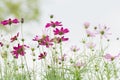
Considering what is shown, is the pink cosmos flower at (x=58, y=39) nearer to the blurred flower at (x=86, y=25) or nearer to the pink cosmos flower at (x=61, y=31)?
the pink cosmos flower at (x=61, y=31)

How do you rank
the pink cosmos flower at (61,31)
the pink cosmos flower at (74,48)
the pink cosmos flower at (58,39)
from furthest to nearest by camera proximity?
1. the pink cosmos flower at (74,48)
2. the pink cosmos flower at (61,31)
3. the pink cosmos flower at (58,39)

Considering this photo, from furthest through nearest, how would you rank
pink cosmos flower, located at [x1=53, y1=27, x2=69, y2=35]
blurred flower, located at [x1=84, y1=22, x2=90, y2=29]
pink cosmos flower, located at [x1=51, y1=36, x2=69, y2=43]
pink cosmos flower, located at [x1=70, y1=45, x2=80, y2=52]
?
blurred flower, located at [x1=84, y1=22, x2=90, y2=29], pink cosmos flower, located at [x1=70, y1=45, x2=80, y2=52], pink cosmos flower, located at [x1=53, y1=27, x2=69, y2=35], pink cosmos flower, located at [x1=51, y1=36, x2=69, y2=43]

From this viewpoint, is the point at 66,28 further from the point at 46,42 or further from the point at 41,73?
the point at 41,73

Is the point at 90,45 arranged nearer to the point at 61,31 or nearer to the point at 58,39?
the point at 61,31

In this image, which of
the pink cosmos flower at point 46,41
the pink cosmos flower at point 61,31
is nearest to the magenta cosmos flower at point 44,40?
the pink cosmos flower at point 46,41

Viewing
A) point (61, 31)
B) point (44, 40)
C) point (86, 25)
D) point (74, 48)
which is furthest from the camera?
point (86, 25)

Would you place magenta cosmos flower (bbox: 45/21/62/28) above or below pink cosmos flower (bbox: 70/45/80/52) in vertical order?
above

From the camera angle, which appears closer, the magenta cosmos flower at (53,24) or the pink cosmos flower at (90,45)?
the magenta cosmos flower at (53,24)

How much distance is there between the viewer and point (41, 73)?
3613mm

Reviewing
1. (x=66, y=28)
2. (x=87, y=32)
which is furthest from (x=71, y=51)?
(x=66, y=28)

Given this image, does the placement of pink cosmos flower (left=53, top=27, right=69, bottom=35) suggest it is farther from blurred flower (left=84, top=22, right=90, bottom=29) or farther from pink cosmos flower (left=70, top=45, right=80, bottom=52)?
blurred flower (left=84, top=22, right=90, bottom=29)

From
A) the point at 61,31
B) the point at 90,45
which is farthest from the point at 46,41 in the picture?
the point at 90,45

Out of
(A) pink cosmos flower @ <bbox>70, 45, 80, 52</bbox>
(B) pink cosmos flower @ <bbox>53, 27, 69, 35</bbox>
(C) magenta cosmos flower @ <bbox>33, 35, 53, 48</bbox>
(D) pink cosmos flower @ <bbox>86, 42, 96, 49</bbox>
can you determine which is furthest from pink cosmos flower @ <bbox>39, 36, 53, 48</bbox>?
(D) pink cosmos flower @ <bbox>86, 42, 96, 49</bbox>

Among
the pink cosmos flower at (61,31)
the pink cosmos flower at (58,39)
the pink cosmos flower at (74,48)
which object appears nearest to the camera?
the pink cosmos flower at (58,39)
